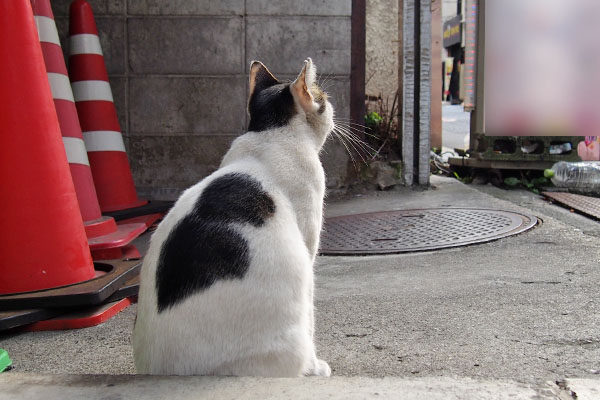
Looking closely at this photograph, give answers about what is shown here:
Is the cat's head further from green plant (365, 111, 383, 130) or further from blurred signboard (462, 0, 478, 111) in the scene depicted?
blurred signboard (462, 0, 478, 111)

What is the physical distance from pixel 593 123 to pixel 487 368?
4387mm

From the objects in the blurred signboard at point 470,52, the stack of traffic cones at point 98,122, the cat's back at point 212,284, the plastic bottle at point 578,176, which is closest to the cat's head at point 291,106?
the cat's back at point 212,284

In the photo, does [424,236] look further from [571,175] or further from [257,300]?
[257,300]

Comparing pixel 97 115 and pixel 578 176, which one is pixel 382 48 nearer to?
pixel 578 176

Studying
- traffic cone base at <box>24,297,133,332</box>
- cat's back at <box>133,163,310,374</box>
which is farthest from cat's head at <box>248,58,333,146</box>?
traffic cone base at <box>24,297,133,332</box>

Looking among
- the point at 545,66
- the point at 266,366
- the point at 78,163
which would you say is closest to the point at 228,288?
the point at 266,366

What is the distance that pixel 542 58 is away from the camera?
18.2ft

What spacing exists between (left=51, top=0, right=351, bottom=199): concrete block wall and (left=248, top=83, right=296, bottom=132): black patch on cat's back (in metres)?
3.09

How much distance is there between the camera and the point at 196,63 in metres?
5.24

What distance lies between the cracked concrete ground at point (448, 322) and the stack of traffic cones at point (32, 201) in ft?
0.45

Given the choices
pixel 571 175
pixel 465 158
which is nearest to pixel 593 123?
pixel 571 175

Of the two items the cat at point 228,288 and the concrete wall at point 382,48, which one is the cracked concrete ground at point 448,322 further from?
the concrete wall at point 382,48

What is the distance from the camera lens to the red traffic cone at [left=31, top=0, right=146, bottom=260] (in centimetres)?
332

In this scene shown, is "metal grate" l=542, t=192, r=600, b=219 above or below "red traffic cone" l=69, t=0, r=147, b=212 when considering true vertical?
below
